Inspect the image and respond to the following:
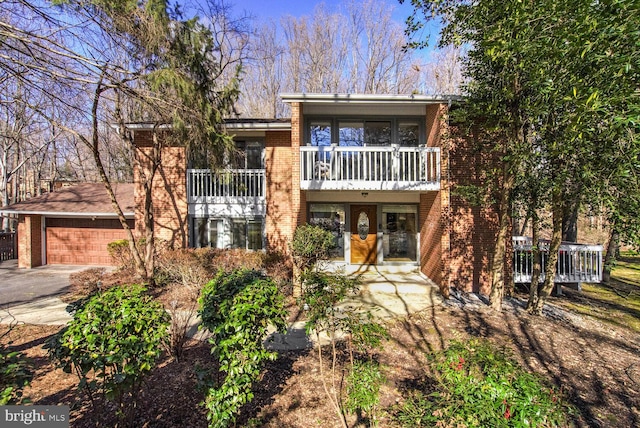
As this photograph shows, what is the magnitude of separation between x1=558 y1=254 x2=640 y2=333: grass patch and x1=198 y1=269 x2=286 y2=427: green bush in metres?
7.23

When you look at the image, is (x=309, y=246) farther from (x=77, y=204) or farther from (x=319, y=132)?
(x=77, y=204)

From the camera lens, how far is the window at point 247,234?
1043cm

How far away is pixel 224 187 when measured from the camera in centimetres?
1021

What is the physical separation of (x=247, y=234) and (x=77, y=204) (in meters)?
9.19

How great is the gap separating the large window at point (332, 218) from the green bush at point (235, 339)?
300 inches

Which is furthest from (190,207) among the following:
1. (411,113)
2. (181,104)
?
(411,113)

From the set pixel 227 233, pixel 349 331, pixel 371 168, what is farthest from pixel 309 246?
pixel 349 331

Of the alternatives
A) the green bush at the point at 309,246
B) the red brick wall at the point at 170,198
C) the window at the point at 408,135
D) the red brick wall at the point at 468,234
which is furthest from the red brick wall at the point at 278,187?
the red brick wall at the point at 468,234

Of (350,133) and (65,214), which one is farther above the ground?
(350,133)

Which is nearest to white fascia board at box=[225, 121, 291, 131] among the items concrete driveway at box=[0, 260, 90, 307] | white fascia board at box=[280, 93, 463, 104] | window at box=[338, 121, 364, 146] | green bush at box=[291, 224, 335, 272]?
white fascia board at box=[280, 93, 463, 104]

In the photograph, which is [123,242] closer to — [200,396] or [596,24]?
[200,396]

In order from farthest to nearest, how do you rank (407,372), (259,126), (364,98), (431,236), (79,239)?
(79,239)
(259,126)
(431,236)
(364,98)
(407,372)

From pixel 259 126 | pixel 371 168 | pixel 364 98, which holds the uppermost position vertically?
pixel 364 98

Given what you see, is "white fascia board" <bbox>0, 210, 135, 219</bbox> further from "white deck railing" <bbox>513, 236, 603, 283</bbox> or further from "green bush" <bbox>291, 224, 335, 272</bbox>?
"white deck railing" <bbox>513, 236, 603, 283</bbox>
